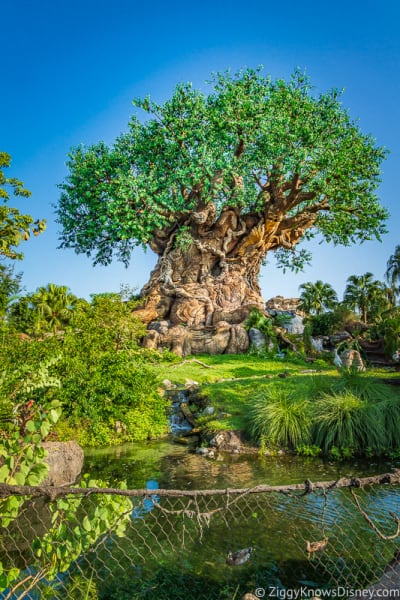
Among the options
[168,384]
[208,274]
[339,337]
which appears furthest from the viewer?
[339,337]

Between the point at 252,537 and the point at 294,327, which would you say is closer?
the point at 252,537

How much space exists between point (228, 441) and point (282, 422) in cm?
138

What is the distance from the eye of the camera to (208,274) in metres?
28.5

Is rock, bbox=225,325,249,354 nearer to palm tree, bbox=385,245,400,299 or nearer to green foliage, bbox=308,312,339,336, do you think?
green foliage, bbox=308,312,339,336

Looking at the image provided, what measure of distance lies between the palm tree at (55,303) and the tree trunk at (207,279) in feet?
15.4

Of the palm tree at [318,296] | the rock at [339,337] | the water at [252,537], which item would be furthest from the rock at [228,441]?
the palm tree at [318,296]

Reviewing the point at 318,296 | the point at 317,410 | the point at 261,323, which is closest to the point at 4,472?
the point at 317,410

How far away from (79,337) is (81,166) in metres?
18.5

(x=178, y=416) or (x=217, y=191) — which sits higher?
(x=217, y=191)

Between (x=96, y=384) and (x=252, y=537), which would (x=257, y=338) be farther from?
(x=252, y=537)

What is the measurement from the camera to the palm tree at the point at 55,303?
1040 inches

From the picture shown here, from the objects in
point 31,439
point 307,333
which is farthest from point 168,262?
point 31,439

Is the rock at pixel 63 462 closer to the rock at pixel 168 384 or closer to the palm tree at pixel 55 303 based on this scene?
the rock at pixel 168 384

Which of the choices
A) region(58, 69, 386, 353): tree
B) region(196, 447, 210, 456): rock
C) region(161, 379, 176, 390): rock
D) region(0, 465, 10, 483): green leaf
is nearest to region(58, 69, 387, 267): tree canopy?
region(58, 69, 386, 353): tree
